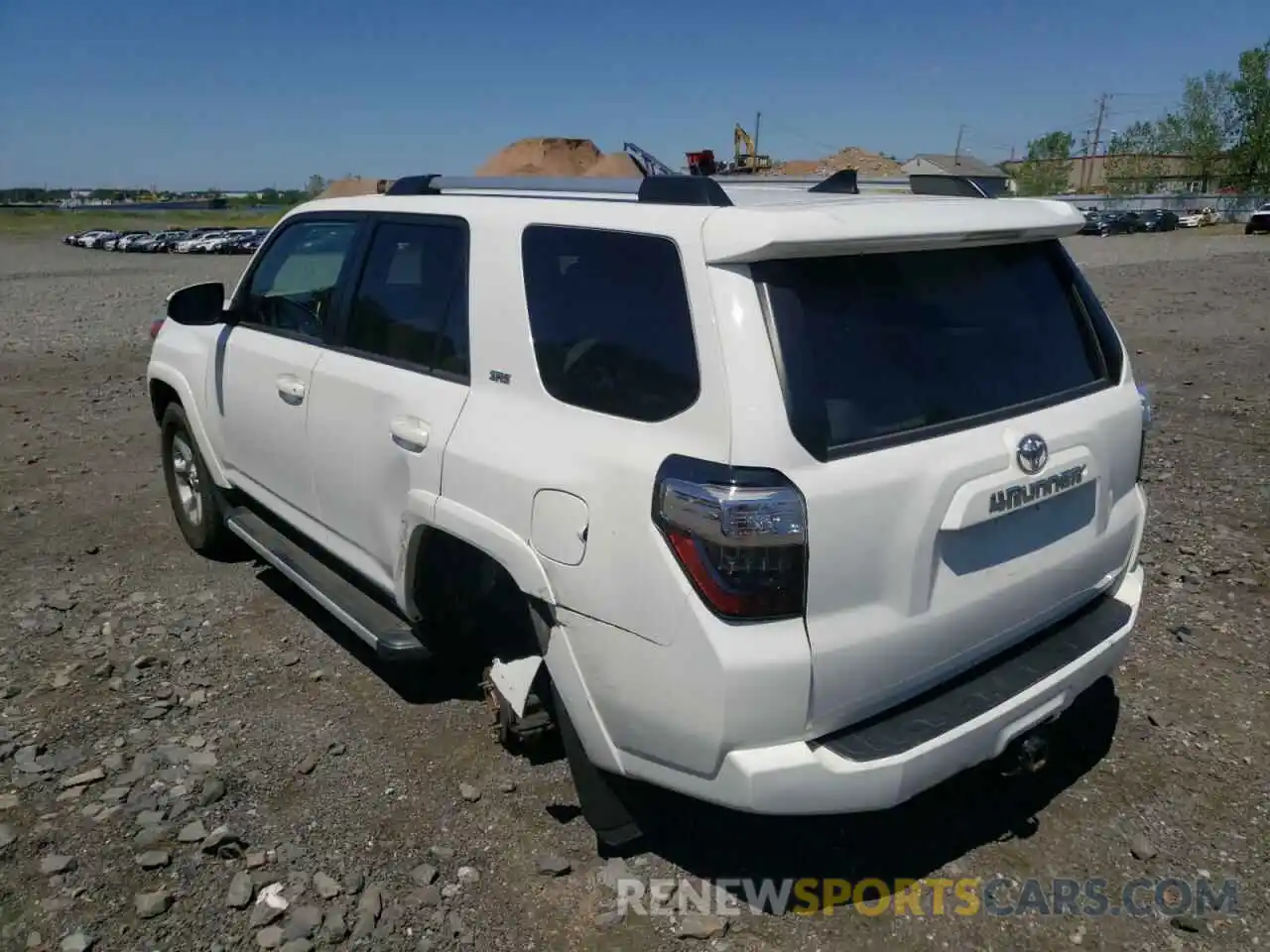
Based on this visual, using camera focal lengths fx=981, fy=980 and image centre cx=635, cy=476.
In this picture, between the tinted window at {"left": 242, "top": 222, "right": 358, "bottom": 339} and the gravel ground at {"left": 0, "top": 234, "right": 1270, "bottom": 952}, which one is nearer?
the gravel ground at {"left": 0, "top": 234, "right": 1270, "bottom": 952}

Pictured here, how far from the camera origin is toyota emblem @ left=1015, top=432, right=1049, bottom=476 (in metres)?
2.60

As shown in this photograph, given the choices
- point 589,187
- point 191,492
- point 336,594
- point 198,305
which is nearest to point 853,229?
point 589,187

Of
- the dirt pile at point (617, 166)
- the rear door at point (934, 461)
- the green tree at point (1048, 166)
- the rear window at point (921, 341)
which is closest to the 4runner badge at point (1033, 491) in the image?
the rear door at point (934, 461)

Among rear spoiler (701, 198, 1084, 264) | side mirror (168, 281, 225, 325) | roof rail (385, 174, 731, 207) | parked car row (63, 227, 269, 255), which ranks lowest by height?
parked car row (63, 227, 269, 255)

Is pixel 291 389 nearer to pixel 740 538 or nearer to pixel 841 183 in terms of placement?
pixel 841 183

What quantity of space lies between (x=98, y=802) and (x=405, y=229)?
86.6 inches

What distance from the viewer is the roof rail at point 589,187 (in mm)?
2559

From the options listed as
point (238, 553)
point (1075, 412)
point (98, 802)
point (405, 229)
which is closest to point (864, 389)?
point (1075, 412)

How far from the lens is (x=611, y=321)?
2.67m

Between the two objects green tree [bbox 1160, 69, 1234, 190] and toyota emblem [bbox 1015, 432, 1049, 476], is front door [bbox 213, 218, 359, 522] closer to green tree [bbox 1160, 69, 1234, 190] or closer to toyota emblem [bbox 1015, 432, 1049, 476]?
toyota emblem [bbox 1015, 432, 1049, 476]

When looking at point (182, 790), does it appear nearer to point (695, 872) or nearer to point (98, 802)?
point (98, 802)

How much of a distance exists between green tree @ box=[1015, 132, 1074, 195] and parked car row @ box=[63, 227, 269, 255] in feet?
257

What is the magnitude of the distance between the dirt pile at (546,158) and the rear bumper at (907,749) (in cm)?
497

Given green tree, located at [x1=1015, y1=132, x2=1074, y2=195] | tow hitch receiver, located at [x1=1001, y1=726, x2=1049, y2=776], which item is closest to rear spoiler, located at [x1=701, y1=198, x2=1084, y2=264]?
tow hitch receiver, located at [x1=1001, y1=726, x2=1049, y2=776]
